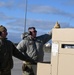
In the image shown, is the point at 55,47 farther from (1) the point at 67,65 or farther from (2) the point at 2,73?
(2) the point at 2,73

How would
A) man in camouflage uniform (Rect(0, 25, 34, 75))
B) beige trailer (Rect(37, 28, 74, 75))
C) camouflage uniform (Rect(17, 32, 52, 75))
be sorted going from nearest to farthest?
1. beige trailer (Rect(37, 28, 74, 75))
2. man in camouflage uniform (Rect(0, 25, 34, 75))
3. camouflage uniform (Rect(17, 32, 52, 75))

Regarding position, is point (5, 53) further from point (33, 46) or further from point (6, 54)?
point (33, 46)

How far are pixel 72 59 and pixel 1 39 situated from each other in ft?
6.16

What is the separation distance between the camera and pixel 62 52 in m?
4.50

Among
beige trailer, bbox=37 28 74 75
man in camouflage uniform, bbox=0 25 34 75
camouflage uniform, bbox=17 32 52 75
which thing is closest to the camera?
beige trailer, bbox=37 28 74 75

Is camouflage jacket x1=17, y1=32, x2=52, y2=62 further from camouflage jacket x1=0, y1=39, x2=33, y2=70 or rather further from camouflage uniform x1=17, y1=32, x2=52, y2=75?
camouflage jacket x1=0, y1=39, x2=33, y2=70

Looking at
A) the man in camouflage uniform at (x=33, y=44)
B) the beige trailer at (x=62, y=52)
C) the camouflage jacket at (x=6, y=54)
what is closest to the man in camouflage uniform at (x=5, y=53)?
the camouflage jacket at (x=6, y=54)

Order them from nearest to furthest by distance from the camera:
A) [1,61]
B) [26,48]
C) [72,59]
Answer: [72,59], [1,61], [26,48]

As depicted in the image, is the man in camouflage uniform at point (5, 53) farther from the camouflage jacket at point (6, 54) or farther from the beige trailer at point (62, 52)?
the beige trailer at point (62, 52)

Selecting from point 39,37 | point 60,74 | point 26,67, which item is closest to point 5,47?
point 26,67

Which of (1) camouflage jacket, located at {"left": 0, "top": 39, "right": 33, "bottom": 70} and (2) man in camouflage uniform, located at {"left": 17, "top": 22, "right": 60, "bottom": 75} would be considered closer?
(1) camouflage jacket, located at {"left": 0, "top": 39, "right": 33, "bottom": 70}

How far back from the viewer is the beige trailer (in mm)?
4395

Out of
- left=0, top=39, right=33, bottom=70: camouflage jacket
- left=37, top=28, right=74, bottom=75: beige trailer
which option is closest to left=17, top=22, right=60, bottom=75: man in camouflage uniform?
left=0, top=39, right=33, bottom=70: camouflage jacket

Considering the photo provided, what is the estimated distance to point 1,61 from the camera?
19.3 feet
